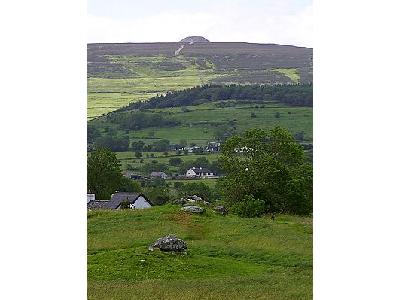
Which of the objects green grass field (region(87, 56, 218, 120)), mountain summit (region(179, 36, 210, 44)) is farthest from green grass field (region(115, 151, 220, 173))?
mountain summit (region(179, 36, 210, 44))

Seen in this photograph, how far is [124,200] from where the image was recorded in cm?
543

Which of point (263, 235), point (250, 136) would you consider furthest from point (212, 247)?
point (250, 136)

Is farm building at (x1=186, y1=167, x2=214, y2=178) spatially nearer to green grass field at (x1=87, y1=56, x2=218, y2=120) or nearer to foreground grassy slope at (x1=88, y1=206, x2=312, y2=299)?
foreground grassy slope at (x1=88, y1=206, x2=312, y2=299)

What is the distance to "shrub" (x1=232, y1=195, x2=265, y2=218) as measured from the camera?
552cm

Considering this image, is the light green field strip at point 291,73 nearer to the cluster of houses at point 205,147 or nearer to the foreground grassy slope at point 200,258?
the cluster of houses at point 205,147

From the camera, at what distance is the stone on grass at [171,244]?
4.97 m

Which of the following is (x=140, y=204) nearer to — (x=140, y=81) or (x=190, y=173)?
(x=190, y=173)

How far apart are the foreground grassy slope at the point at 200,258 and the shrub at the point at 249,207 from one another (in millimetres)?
94

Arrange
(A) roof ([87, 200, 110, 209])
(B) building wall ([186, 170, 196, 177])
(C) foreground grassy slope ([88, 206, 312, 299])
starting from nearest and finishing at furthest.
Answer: (C) foreground grassy slope ([88, 206, 312, 299]) → (B) building wall ([186, 170, 196, 177]) → (A) roof ([87, 200, 110, 209])

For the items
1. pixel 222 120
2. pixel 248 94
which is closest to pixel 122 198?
pixel 222 120

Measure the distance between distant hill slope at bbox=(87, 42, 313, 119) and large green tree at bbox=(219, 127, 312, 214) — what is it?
474 mm

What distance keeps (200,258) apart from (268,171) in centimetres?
92
